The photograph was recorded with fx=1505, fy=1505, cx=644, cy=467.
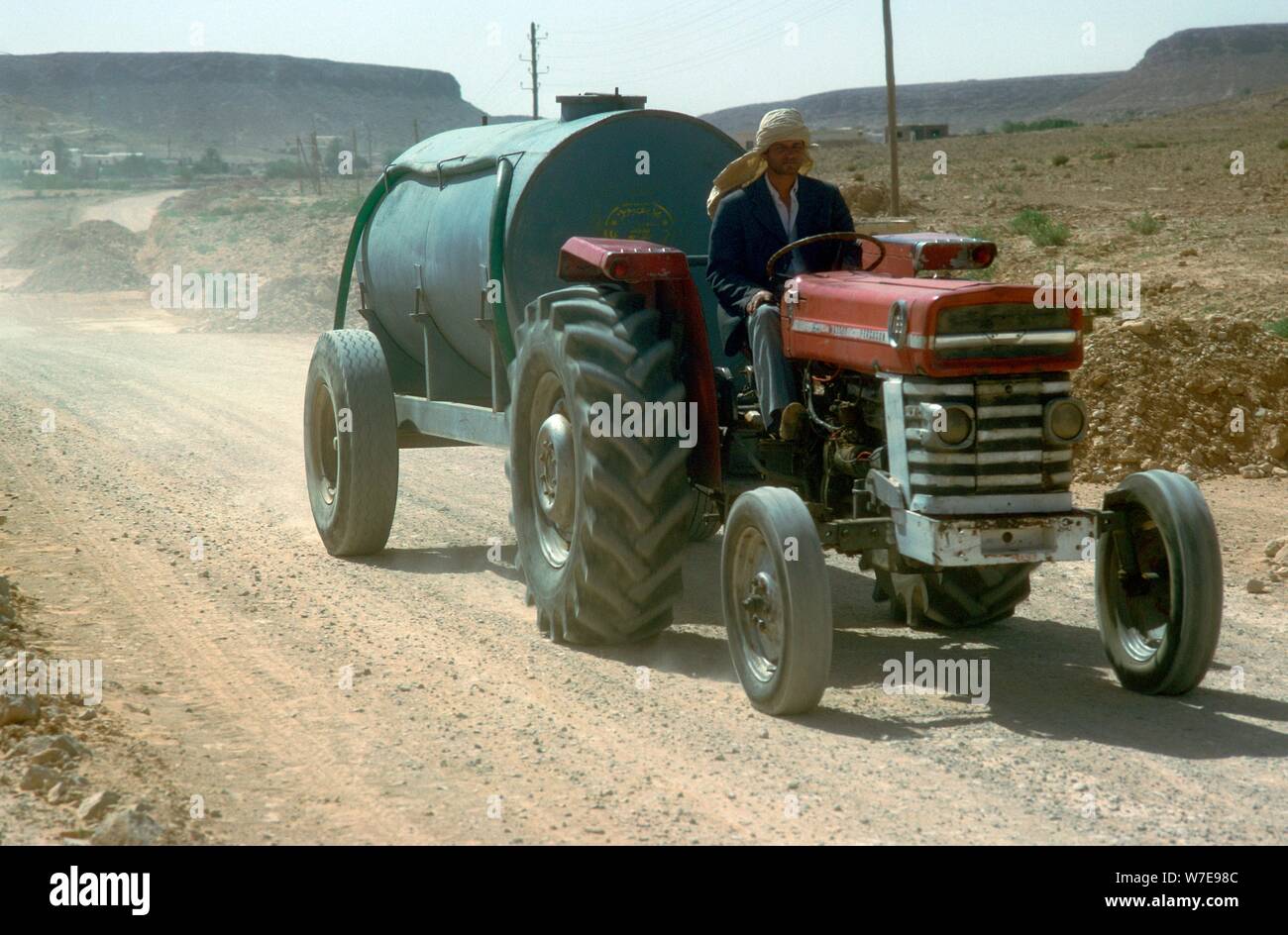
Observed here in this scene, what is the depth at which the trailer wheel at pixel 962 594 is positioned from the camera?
6852 millimetres

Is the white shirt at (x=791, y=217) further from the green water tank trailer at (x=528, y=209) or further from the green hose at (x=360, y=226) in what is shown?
the green hose at (x=360, y=226)

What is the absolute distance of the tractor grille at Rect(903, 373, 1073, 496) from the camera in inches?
219

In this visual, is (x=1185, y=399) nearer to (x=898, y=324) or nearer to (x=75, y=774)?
(x=898, y=324)

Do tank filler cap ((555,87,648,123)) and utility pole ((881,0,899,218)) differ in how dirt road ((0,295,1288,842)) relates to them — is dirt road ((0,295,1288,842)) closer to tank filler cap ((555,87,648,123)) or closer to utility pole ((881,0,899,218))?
tank filler cap ((555,87,648,123))

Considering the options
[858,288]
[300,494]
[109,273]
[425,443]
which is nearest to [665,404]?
[858,288]

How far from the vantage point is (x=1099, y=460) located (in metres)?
10.9

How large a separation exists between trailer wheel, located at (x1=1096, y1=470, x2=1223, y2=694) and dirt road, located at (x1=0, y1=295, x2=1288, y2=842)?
7.2 inches

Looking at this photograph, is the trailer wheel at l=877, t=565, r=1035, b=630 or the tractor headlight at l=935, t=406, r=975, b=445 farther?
the trailer wheel at l=877, t=565, r=1035, b=630

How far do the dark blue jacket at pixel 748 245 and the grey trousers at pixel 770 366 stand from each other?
323 mm

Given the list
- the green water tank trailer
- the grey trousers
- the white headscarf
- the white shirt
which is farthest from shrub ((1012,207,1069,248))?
the grey trousers

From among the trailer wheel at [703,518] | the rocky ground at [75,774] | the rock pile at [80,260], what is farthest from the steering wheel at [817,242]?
the rock pile at [80,260]

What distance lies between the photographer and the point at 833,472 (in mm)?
6457

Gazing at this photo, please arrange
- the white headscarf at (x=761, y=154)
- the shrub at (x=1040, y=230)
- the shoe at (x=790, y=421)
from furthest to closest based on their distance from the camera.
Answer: the shrub at (x=1040, y=230) < the white headscarf at (x=761, y=154) < the shoe at (x=790, y=421)

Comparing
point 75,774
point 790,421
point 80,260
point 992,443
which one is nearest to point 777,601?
point 790,421
